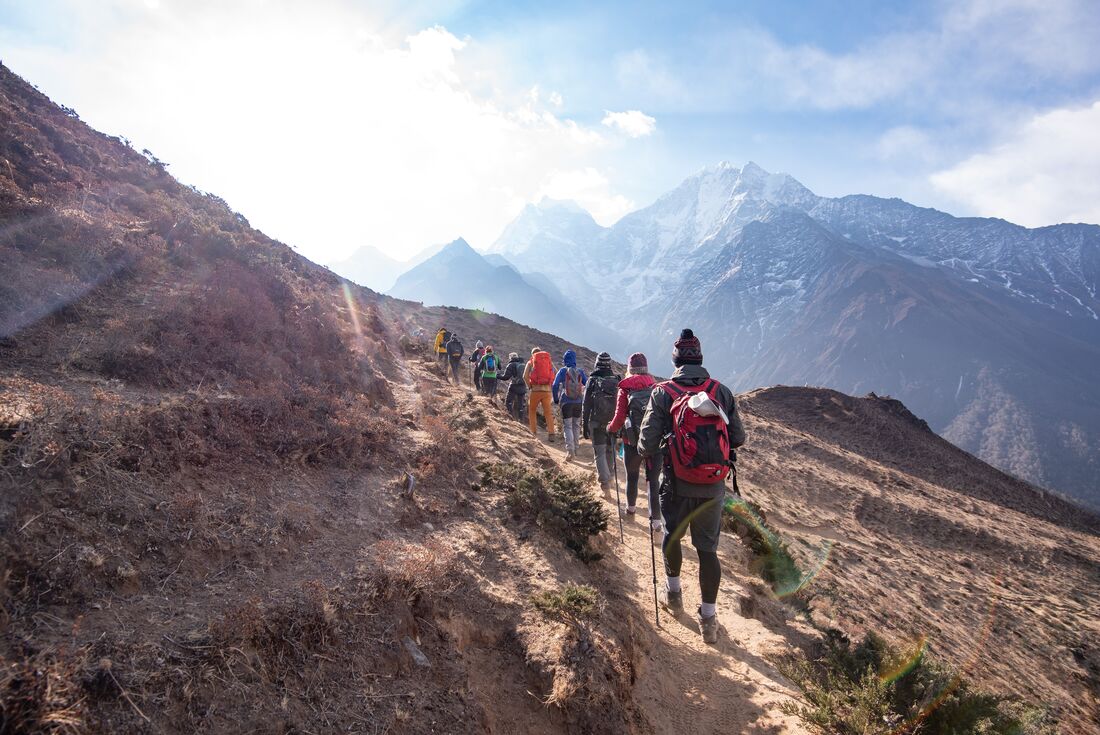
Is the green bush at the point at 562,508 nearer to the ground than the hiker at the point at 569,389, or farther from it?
nearer to the ground

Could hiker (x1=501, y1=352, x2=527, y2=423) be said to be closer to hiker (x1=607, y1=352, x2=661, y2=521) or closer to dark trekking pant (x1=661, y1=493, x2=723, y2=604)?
hiker (x1=607, y1=352, x2=661, y2=521)

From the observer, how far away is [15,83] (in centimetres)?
1368

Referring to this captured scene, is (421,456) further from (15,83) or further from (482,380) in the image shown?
(15,83)

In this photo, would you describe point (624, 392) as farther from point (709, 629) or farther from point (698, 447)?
point (709, 629)

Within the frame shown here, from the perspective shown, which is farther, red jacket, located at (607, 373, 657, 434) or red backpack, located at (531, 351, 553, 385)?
red backpack, located at (531, 351, 553, 385)

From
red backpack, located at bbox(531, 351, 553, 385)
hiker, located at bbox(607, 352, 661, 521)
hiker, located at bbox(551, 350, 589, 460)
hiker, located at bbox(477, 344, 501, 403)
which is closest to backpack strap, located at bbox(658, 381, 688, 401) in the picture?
hiker, located at bbox(607, 352, 661, 521)

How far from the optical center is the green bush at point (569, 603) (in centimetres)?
436

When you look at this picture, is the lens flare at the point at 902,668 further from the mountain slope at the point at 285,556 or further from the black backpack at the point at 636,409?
the black backpack at the point at 636,409

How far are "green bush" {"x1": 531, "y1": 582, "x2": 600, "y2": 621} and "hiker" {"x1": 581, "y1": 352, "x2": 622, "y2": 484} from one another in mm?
3991

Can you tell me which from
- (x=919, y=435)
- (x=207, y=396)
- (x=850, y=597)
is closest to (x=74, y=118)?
(x=207, y=396)

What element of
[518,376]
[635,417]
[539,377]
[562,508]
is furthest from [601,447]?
[518,376]

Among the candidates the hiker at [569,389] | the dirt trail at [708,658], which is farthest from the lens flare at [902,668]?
the hiker at [569,389]

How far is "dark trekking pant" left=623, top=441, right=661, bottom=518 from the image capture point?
6.52m

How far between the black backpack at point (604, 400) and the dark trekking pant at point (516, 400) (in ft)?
18.9
